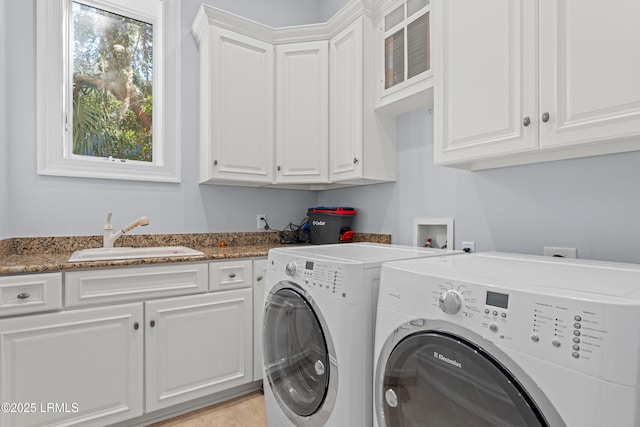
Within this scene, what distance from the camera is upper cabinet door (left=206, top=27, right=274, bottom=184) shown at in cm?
228

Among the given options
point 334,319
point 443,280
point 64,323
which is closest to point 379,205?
point 334,319

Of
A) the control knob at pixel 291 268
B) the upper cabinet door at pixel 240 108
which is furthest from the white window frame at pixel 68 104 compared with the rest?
the control knob at pixel 291 268

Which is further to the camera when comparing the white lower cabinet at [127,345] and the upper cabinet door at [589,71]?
the white lower cabinet at [127,345]

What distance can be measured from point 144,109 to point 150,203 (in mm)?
692

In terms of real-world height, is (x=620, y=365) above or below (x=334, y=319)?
above

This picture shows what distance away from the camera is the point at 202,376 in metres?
1.91

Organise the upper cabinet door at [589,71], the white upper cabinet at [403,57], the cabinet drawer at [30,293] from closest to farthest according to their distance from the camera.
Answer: the upper cabinet door at [589,71] → the cabinet drawer at [30,293] → the white upper cabinet at [403,57]

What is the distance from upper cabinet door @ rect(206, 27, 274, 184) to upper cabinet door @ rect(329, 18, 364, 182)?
1.52ft

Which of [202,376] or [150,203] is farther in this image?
[150,203]

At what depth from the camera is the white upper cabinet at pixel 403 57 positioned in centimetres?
187

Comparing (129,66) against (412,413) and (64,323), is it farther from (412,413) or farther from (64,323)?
(412,413)

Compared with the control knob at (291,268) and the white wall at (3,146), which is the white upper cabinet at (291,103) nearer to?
the control knob at (291,268)

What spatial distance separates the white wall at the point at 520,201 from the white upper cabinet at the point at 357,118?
0.43 feet

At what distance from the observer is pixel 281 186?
280cm
